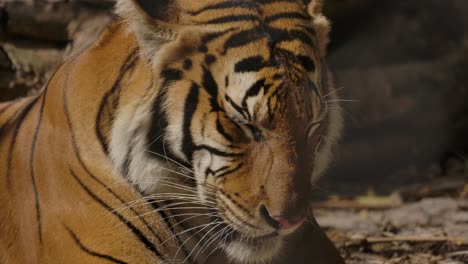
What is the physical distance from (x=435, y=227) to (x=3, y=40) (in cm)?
210

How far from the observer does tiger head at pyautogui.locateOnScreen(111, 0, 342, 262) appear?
5.69ft

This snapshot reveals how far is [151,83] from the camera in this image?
182 cm

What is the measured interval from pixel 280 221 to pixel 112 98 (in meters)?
0.54

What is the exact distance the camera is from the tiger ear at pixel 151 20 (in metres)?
1.75

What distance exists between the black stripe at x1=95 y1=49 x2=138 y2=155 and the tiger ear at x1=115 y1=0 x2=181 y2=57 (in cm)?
12

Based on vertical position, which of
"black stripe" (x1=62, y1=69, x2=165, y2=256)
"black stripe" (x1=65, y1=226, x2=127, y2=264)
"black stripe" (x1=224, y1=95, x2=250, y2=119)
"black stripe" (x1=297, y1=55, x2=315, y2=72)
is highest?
"black stripe" (x1=297, y1=55, x2=315, y2=72)

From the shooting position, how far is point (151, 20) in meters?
1.75

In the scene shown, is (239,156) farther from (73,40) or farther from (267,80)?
(73,40)

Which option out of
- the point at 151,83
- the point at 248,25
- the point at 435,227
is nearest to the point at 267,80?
the point at 248,25

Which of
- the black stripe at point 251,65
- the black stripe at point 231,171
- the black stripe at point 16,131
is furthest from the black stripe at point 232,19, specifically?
the black stripe at point 16,131

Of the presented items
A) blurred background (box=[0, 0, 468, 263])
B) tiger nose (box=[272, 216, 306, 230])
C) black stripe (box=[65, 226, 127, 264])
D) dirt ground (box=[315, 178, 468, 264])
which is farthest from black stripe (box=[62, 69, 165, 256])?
blurred background (box=[0, 0, 468, 263])

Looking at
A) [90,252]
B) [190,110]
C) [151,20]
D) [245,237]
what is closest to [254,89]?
[190,110]

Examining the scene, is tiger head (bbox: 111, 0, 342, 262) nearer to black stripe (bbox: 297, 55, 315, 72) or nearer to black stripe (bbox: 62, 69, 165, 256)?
black stripe (bbox: 297, 55, 315, 72)

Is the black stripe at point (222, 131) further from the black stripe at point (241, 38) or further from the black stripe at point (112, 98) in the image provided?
the black stripe at point (112, 98)
